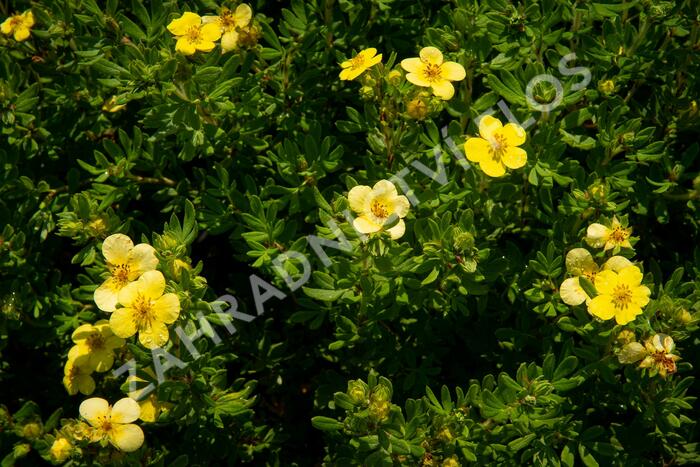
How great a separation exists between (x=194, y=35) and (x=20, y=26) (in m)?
1.13

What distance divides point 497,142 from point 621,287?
2.56 ft

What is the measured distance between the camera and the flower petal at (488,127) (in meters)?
3.05

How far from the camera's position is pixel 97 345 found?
10.4 feet

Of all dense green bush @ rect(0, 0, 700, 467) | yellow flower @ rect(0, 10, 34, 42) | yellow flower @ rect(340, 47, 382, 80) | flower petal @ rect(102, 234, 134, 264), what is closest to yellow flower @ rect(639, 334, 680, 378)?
dense green bush @ rect(0, 0, 700, 467)

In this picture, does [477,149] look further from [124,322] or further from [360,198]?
[124,322]

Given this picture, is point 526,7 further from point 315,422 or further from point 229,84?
point 315,422

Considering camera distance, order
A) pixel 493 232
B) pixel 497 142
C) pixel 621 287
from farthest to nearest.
Result: pixel 493 232, pixel 497 142, pixel 621 287

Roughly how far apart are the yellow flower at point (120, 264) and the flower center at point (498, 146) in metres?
1.46

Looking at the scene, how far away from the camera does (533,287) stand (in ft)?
10.9

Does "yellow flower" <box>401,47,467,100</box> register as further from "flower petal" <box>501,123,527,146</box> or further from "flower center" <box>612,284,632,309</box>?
"flower center" <box>612,284,632,309</box>

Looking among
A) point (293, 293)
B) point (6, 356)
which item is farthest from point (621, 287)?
point (6, 356)

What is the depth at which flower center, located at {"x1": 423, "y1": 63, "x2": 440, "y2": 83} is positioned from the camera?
120 inches

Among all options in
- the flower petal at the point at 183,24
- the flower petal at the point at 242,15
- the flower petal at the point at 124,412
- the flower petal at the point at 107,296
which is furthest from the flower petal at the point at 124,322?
the flower petal at the point at 242,15

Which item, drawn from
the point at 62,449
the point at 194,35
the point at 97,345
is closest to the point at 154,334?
the point at 97,345
